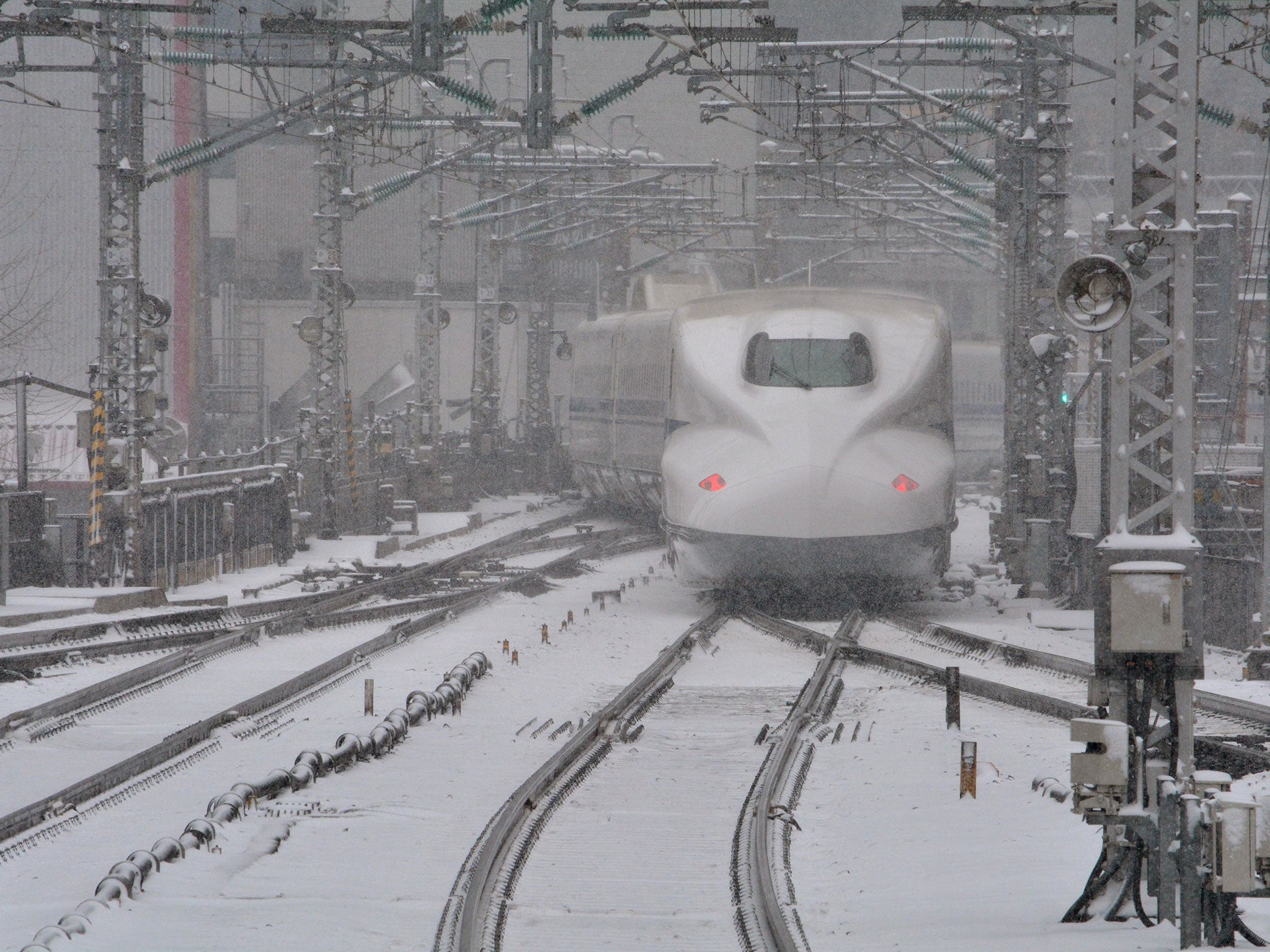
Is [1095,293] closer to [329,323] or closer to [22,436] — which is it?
[22,436]

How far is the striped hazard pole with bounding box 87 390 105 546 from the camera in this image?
18125mm

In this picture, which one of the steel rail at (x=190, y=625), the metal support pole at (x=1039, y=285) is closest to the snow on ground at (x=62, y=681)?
the steel rail at (x=190, y=625)

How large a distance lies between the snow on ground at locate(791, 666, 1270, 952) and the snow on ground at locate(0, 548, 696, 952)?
63.0 inches

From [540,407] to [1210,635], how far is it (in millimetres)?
26258

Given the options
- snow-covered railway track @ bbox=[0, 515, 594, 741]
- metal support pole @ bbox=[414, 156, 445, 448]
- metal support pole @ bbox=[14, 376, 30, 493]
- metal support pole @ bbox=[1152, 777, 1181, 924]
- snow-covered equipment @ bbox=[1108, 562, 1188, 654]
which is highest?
metal support pole @ bbox=[414, 156, 445, 448]

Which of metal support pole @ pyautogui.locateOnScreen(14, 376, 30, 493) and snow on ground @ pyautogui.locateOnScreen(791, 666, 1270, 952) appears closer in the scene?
snow on ground @ pyautogui.locateOnScreen(791, 666, 1270, 952)

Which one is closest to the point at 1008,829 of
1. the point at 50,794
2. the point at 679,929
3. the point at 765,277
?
the point at 679,929

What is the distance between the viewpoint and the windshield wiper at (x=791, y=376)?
1591 centimetres

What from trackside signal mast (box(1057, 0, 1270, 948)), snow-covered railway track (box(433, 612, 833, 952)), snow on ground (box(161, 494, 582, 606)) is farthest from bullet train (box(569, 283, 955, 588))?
trackside signal mast (box(1057, 0, 1270, 948))

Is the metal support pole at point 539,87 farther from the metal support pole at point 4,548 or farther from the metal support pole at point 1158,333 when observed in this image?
the metal support pole at point 1158,333

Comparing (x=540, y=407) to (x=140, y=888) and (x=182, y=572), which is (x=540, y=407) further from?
(x=140, y=888)

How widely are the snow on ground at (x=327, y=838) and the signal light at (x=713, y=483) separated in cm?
308

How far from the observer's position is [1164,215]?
727 centimetres

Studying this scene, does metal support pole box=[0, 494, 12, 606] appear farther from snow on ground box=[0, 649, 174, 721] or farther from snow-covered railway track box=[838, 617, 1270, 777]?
snow-covered railway track box=[838, 617, 1270, 777]
